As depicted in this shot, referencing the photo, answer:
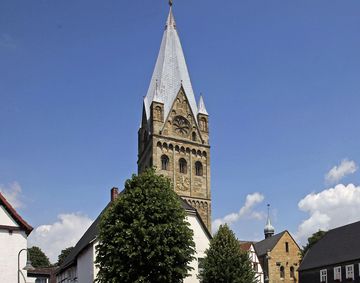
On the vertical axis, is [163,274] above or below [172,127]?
below

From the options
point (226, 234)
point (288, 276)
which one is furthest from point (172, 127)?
point (226, 234)

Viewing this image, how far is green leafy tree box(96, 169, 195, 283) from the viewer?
31531 millimetres

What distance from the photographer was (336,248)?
61.2 metres

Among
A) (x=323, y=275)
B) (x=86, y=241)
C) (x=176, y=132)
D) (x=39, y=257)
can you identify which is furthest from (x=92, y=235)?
(x=39, y=257)

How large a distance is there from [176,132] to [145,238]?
47971mm

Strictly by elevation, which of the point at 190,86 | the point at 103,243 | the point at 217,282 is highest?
the point at 190,86

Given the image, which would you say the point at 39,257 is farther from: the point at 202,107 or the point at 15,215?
the point at 15,215

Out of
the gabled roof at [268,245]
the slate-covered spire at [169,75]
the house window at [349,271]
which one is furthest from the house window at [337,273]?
the slate-covered spire at [169,75]

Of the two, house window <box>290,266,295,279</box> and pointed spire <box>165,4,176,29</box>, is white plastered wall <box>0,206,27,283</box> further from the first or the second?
pointed spire <box>165,4,176,29</box>

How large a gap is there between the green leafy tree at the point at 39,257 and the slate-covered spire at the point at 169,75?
36.3 metres

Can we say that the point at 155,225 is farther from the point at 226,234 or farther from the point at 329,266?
the point at 329,266

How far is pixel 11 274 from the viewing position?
33938 mm

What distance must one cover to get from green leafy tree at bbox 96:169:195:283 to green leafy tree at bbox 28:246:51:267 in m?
67.2

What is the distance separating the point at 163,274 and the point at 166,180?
254 inches
